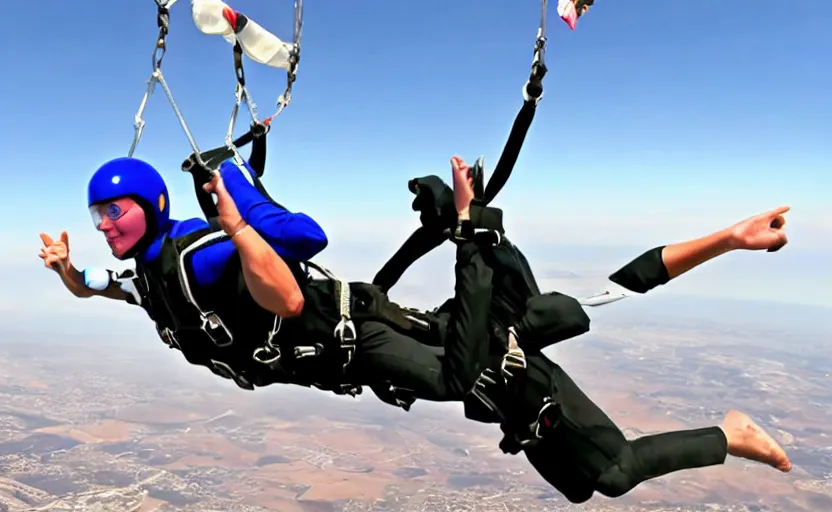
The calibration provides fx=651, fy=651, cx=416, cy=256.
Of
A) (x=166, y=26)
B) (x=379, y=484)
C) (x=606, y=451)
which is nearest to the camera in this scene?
(x=166, y=26)

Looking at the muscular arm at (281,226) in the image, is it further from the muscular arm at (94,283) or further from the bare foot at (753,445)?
the bare foot at (753,445)

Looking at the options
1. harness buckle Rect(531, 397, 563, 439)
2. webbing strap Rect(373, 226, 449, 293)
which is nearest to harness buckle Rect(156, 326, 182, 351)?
webbing strap Rect(373, 226, 449, 293)

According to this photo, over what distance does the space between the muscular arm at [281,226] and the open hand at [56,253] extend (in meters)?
1.40

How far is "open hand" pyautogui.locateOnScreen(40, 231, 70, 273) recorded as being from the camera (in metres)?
3.71

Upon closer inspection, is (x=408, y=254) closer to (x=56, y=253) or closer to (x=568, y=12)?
(x=568, y=12)

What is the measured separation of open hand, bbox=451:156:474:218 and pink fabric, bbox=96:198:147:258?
1515mm

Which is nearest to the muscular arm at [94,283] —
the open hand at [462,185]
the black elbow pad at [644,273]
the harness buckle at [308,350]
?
the harness buckle at [308,350]

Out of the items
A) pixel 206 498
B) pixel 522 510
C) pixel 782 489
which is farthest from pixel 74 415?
pixel 782 489

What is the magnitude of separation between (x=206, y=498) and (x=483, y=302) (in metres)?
98.2

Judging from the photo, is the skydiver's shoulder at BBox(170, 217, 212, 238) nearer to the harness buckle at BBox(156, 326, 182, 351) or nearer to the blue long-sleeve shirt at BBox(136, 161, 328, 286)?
the blue long-sleeve shirt at BBox(136, 161, 328, 286)

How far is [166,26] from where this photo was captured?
3061mm

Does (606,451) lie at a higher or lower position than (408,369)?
lower

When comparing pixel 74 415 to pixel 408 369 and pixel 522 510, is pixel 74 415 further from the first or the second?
pixel 408 369

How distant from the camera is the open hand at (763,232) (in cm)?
305
